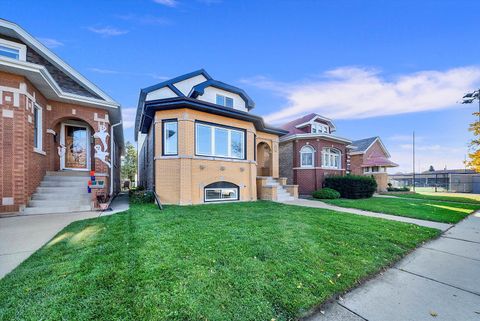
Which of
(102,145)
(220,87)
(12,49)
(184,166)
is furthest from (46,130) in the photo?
(220,87)

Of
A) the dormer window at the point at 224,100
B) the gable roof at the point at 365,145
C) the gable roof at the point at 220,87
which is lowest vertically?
the gable roof at the point at 365,145

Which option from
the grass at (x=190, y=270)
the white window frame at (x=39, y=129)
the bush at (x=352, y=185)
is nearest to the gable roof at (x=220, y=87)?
the white window frame at (x=39, y=129)

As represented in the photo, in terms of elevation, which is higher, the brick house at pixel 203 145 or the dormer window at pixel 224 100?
the dormer window at pixel 224 100

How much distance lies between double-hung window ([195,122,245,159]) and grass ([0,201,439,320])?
5178 mm

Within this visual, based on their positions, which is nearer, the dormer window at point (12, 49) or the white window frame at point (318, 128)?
the dormer window at point (12, 49)

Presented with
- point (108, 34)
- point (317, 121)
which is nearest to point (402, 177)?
point (317, 121)

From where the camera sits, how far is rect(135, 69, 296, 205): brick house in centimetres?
931

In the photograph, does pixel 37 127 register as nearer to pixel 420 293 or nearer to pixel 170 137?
pixel 170 137

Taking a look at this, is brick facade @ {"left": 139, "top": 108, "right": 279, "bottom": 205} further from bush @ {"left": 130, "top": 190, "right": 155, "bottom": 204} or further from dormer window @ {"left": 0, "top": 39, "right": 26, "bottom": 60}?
dormer window @ {"left": 0, "top": 39, "right": 26, "bottom": 60}

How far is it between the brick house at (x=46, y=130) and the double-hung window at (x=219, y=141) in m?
4.43

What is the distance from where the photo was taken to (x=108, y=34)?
1001 cm

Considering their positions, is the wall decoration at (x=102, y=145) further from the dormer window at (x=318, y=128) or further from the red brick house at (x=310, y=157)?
the dormer window at (x=318, y=128)

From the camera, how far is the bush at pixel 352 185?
1470 cm

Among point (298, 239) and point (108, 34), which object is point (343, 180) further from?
point (108, 34)
